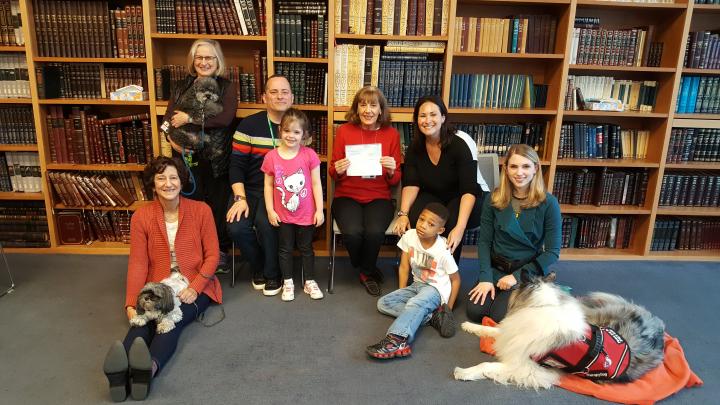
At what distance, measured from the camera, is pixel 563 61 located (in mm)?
3404

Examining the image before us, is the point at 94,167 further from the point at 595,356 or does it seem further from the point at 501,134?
the point at 595,356

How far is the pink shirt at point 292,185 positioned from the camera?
2861mm

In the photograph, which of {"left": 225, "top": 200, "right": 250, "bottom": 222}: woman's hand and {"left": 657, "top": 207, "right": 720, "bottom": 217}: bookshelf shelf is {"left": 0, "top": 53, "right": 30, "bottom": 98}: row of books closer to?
{"left": 225, "top": 200, "right": 250, "bottom": 222}: woman's hand

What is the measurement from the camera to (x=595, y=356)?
1.99 metres

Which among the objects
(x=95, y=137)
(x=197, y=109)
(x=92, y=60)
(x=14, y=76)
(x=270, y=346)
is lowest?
(x=270, y=346)

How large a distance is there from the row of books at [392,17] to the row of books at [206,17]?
60 centimetres

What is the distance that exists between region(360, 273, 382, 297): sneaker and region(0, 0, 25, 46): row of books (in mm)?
2822

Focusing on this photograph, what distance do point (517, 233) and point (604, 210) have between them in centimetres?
140

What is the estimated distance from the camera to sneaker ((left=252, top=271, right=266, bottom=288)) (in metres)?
3.05

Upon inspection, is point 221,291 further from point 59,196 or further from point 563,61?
point 563,61

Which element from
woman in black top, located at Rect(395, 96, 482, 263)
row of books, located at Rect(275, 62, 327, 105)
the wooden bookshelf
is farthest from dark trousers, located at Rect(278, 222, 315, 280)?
row of books, located at Rect(275, 62, 327, 105)

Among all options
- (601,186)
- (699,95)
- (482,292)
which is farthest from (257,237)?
(699,95)

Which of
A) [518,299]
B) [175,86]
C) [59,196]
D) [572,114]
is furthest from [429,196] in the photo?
[59,196]

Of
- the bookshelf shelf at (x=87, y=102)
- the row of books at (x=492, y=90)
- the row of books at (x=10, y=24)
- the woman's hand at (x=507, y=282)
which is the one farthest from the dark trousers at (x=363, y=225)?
the row of books at (x=10, y=24)
